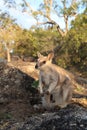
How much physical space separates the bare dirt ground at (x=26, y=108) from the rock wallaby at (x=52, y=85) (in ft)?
1.07

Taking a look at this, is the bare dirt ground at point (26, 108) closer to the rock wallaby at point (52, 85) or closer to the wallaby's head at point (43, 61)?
the rock wallaby at point (52, 85)

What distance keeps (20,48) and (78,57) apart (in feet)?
30.9

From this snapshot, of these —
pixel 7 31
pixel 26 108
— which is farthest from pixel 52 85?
pixel 7 31

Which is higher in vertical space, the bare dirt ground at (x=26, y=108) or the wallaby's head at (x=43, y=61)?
the wallaby's head at (x=43, y=61)

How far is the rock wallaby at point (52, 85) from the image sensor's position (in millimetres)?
10125

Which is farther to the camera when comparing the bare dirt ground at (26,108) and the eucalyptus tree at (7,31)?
the eucalyptus tree at (7,31)

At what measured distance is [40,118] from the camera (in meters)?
8.37

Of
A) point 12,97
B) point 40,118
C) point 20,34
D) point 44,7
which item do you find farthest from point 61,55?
point 40,118

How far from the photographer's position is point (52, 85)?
1005cm

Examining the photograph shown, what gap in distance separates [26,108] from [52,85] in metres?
0.92

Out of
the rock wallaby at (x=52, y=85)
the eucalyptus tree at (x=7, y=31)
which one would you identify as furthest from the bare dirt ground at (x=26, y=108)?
the eucalyptus tree at (x=7, y=31)

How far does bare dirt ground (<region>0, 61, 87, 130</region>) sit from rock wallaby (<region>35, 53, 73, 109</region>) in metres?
0.33

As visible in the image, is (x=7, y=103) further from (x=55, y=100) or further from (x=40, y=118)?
(x=40, y=118)

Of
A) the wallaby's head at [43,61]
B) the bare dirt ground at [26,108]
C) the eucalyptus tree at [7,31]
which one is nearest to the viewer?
the bare dirt ground at [26,108]
